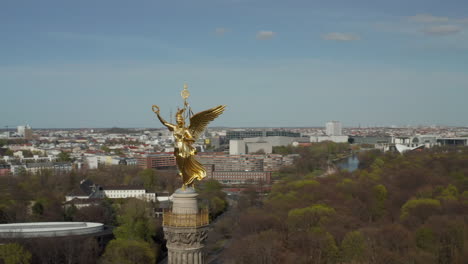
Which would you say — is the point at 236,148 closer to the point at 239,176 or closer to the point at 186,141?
the point at 239,176

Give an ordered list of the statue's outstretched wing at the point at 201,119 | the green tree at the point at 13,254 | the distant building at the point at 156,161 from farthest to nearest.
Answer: the distant building at the point at 156,161
the green tree at the point at 13,254
the statue's outstretched wing at the point at 201,119

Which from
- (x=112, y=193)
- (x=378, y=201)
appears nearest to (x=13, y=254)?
(x=378, y=201)

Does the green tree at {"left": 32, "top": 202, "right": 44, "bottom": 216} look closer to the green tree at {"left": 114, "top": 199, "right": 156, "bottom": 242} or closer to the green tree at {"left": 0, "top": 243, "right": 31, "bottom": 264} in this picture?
the green tree at {"left": 114, "top": 199, "right": 156, "bottom": 242}

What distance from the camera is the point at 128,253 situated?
167 ft

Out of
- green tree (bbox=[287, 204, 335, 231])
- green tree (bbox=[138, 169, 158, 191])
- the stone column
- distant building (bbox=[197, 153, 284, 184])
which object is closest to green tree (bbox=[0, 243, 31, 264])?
green tree (bbox=[287, 204, 335, 231])

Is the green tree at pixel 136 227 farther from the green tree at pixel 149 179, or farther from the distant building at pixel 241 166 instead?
the distant building at pixel 241 166

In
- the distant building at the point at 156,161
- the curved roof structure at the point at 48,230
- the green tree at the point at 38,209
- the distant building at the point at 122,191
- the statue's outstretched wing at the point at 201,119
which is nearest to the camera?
the statue's outstretched wing at the point at 201,119

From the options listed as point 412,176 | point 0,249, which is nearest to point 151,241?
point 0,249

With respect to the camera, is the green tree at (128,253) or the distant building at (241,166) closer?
the green tree at (128,253)

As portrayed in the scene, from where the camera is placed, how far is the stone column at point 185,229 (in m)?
15.3

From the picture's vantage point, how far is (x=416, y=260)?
43531 millimetres

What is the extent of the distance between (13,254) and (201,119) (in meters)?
36.3

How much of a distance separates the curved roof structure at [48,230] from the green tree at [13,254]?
5518 millimetres

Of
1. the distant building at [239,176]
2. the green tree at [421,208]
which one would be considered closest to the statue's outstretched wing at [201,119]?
the green tree at [421,208]
